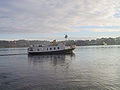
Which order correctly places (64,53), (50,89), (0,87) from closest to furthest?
1. (50,89)
2. (0,87)
3. (64,53)

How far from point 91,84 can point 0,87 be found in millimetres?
10077

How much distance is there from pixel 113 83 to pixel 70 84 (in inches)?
195

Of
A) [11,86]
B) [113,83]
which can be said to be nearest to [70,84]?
[113,83]

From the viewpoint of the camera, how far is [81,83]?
17469mm

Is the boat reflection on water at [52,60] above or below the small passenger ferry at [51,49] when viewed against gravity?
below

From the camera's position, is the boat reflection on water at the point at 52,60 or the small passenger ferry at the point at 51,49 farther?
the small passenger ferry at the point at 51,49

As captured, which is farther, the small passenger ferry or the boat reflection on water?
the small passenger ferry

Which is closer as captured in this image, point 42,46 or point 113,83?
point 113,83

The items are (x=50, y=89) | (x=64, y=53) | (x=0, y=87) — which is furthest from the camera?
(x=64, y=53)

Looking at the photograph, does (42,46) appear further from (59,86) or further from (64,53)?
(59,86)

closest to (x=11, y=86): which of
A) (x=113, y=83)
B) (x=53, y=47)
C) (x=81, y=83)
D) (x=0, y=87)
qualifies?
(x=0, y=87)

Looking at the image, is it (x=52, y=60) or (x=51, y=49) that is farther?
(x=51, y=49)

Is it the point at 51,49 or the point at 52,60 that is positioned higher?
the point at 51,49

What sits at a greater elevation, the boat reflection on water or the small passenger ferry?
the small passenger ferry
